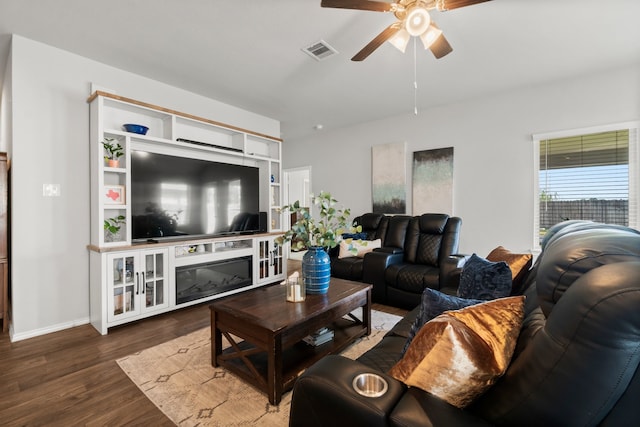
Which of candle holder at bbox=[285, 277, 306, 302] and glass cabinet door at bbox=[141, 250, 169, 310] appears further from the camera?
glass cabinet door at bbox=[141, 250, 169, 310]

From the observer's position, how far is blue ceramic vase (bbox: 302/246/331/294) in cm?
221

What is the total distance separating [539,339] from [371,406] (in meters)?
0.49

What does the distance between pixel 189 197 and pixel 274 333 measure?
2393mm

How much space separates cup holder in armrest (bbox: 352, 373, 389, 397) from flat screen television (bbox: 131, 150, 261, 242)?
2899 millimetres

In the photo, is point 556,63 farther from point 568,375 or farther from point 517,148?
point 568,375

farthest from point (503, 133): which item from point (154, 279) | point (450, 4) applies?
point (154, 279)

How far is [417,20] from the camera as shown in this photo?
1.92 meters

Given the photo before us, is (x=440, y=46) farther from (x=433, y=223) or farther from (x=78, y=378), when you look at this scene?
(x=78, y=378)

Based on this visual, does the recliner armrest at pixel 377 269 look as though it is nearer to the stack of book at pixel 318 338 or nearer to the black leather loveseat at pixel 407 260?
the black leather loveseat at pixel 407 260

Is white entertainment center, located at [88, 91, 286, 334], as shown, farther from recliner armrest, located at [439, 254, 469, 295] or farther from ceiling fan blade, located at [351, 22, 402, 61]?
recliner armrest, located at [439, 254, 469, 295]

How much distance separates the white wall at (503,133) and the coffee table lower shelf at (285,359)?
8.87 ft

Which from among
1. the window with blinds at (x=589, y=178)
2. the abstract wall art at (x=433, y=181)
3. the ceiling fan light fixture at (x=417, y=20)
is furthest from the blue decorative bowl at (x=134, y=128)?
the window with blinds at (x=589, y=178)

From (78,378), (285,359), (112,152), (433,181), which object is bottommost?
(78,378)

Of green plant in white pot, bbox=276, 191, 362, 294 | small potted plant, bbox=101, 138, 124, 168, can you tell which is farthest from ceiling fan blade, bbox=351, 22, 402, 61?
small potted plant, bbox=101, 138, 124, 168
